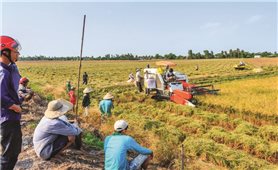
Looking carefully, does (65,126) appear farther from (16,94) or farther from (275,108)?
(275,108)

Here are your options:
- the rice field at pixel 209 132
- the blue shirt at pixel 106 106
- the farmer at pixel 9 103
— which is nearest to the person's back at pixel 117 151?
the farmer at pixel 9 103

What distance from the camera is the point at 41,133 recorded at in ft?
15.7

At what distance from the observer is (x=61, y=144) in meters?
4.83

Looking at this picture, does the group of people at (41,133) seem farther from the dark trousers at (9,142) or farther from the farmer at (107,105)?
the farmer at (107,105)

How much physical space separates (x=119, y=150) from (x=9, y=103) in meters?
1.56

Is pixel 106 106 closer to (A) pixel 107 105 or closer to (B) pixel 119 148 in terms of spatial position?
(A) pixel 107 105

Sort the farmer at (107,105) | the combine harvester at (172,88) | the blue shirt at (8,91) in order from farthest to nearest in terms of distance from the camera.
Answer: the combine harvester at (172,88)
the farmer at (107,105)
the blue shirt at (8,91)

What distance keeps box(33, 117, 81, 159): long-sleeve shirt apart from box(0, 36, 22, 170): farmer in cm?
91

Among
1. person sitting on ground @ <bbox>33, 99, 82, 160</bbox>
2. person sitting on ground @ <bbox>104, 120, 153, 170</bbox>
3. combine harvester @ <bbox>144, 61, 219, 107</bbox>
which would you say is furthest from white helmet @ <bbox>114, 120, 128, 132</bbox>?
combine harvester @ <bbox>144, 61, 219, 107</bbox>

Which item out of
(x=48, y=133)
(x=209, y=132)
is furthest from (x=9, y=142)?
(x=209, y=132)

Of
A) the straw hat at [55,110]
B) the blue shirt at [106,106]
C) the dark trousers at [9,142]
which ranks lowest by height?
the blue shirt at [106,106]

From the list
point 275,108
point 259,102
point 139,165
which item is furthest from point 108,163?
point 259,102

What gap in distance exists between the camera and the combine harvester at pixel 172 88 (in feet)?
43.4

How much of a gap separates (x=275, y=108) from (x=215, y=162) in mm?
6651
